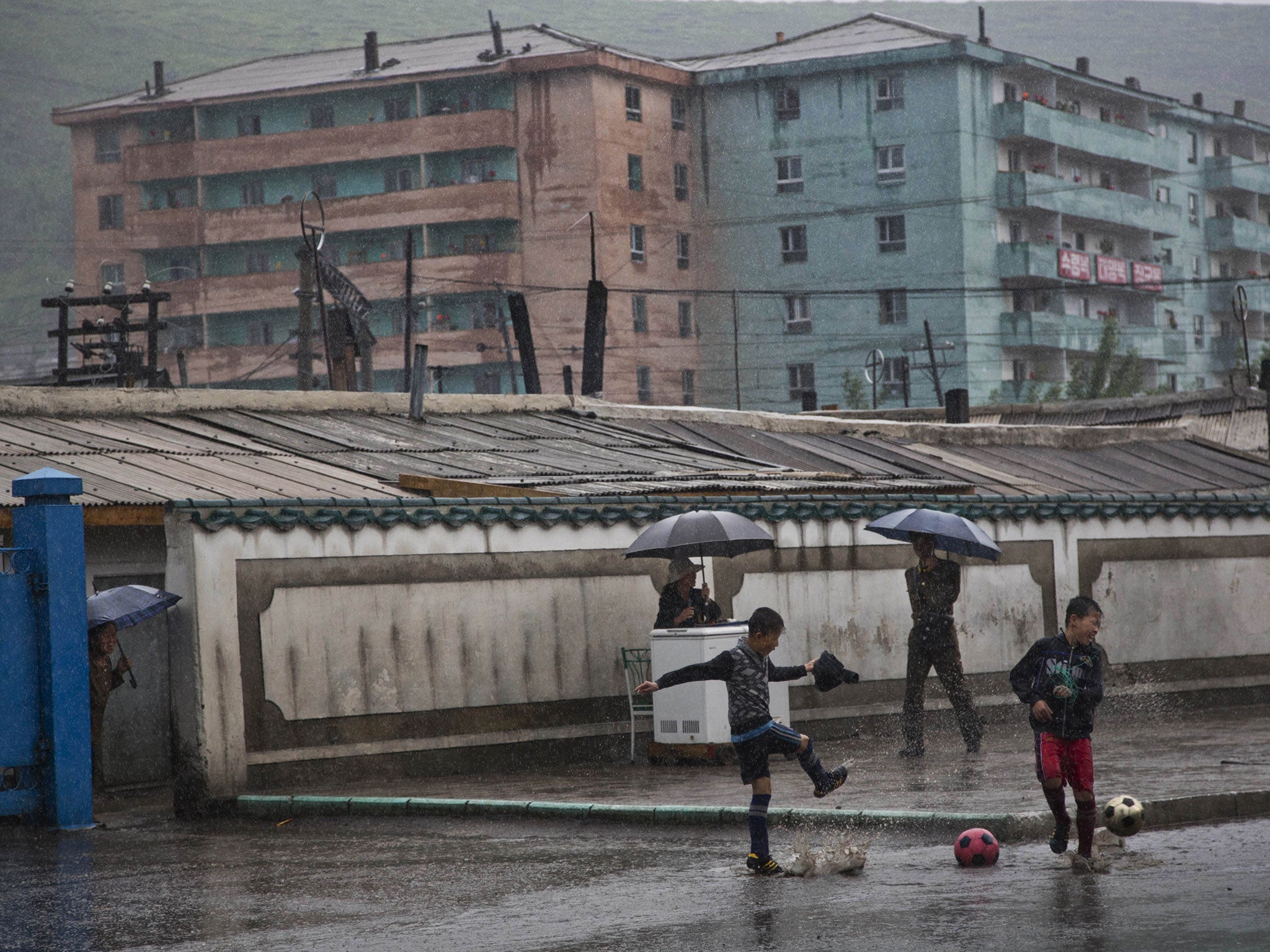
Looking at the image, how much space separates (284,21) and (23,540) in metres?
190

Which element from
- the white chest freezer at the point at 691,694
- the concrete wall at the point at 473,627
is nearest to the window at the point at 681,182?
the concrete wall at the point at 473,627

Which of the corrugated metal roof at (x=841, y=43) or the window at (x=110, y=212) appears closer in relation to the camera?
the corrugated metal roof at (x=841, y=43)

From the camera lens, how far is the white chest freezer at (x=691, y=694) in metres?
15.9

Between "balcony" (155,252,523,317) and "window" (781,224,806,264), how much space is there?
35.1 feet

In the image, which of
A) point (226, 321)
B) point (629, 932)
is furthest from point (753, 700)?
point (226, 321)

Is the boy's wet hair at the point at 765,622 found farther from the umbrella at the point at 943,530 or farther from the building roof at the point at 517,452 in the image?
the building roof at the point at 517,452

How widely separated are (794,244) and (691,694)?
59494 mm

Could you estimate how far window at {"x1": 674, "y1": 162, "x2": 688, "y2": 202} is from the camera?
7481cm

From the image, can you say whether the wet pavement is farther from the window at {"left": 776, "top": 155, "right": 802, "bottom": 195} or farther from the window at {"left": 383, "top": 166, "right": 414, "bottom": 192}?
the window at {"left": 383, "top": 166, "right": 414, "bottom": 192}

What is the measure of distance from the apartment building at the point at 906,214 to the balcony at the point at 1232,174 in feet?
27.8

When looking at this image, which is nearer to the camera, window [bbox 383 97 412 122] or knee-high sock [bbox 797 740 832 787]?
knee-high sock [bbox 797 740 832 787]

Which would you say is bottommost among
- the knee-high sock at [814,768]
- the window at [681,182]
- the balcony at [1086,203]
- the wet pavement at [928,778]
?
the wet pavement at [928,778]

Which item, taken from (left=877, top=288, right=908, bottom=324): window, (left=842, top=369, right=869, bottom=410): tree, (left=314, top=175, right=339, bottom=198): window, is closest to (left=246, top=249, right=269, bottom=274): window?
(left=314, top=175, right=339, bottom=198): window

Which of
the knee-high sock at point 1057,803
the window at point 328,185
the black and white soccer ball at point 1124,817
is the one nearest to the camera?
Result: the knee-high sock at point 1057,803
